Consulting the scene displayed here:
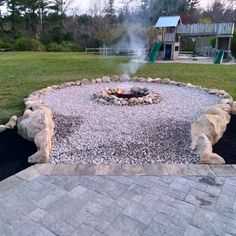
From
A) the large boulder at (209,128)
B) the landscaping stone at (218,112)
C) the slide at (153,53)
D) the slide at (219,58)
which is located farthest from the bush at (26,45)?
the large boulder at (209,128)

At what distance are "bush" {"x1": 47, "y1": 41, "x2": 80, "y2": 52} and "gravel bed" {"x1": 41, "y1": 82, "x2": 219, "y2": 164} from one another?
16187mm

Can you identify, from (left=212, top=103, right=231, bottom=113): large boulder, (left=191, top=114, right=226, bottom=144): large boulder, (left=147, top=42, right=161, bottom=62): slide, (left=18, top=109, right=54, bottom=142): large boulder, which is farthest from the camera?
(left=147, top=42, right=161, bottom=62): slide

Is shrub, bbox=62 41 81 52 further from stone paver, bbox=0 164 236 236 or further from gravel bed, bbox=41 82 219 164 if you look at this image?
stone paver, bbox=0 164 236 236

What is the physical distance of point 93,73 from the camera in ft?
30.9

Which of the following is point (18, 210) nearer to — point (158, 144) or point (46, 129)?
point (46, 129)

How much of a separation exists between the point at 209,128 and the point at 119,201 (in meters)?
2.04

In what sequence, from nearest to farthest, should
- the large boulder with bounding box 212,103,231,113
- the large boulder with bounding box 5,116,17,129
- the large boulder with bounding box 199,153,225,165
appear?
the large boulder with bounding box 199,153,225,165 < the large boulder with bounding box 5,116,17,129 < the large boulder with bounding box 212,103,231,113

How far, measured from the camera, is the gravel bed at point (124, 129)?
3.26 meters

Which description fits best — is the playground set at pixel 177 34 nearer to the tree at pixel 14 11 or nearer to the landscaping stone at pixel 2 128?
the landscaping stone at pixel 2 128

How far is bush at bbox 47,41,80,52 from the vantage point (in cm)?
2141

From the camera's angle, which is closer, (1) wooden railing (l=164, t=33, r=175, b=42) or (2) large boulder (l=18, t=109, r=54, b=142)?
(2) large boulder (l=18, t=109, r=54, b=142)

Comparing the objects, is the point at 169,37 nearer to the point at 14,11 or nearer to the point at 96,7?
the point at 96,7

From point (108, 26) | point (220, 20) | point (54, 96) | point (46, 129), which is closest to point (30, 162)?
point (46, 129)

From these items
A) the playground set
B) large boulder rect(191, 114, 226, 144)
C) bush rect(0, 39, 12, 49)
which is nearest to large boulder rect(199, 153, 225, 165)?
large boulder rect(191, 114, 226, 144)
